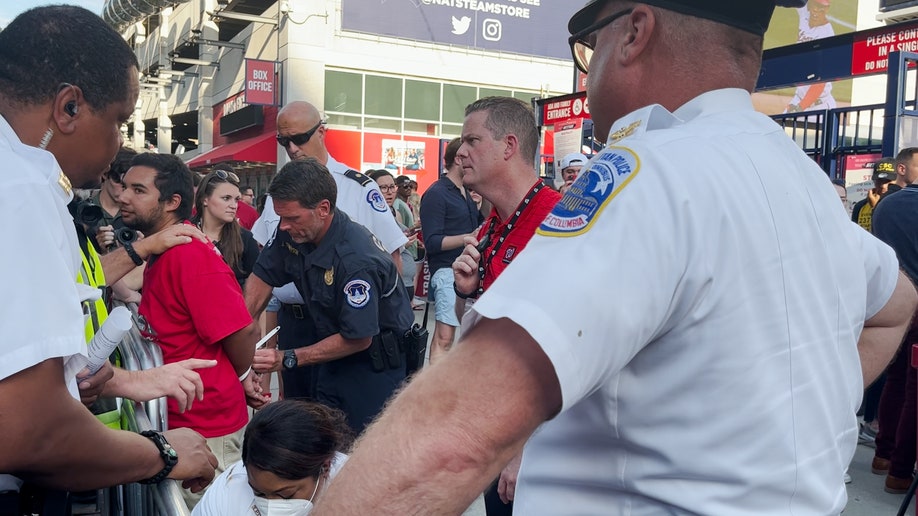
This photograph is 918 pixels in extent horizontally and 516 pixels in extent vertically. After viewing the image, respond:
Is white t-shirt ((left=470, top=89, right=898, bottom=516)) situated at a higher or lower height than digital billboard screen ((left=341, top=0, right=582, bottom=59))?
lower

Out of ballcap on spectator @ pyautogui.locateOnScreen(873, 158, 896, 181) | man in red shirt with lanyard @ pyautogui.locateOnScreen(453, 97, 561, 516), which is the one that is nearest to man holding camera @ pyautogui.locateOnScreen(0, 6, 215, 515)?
man in red shirt with lanyard @ pyautogui.locateOnScreen(453, 97, 561, 516)

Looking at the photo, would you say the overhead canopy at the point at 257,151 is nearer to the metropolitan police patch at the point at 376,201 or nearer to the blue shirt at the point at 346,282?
the metropolitan police patch at the point at 376,201

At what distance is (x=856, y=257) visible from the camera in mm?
1148

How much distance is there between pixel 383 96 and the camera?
2197cm

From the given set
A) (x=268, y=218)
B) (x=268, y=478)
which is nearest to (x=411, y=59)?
(x=268, y=218)

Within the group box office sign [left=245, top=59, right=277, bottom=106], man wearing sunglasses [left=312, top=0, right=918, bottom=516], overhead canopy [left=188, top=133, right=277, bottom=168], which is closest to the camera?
man wearing sunglasses [left=312, top=0, right=918, bottom=516]

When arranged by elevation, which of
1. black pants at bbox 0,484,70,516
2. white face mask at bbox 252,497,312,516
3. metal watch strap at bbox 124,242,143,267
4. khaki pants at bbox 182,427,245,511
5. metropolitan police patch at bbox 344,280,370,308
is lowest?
khaki pants at bbox 182,427,245,511

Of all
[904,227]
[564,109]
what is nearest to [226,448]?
[904,227]

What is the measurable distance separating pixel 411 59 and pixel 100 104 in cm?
2113

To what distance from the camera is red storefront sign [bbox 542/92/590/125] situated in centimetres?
895

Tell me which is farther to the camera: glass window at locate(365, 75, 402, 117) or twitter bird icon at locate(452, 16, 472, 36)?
twitter bird icon at locate(452, 16, 472, 36)

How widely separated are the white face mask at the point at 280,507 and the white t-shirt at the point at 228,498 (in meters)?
0.02

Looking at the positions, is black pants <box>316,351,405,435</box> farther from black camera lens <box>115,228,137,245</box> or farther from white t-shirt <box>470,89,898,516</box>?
white t-shirt <box>470,89,898,516</box>

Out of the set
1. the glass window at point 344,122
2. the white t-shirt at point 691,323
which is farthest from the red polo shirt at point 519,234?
the glass window at point 344,122
